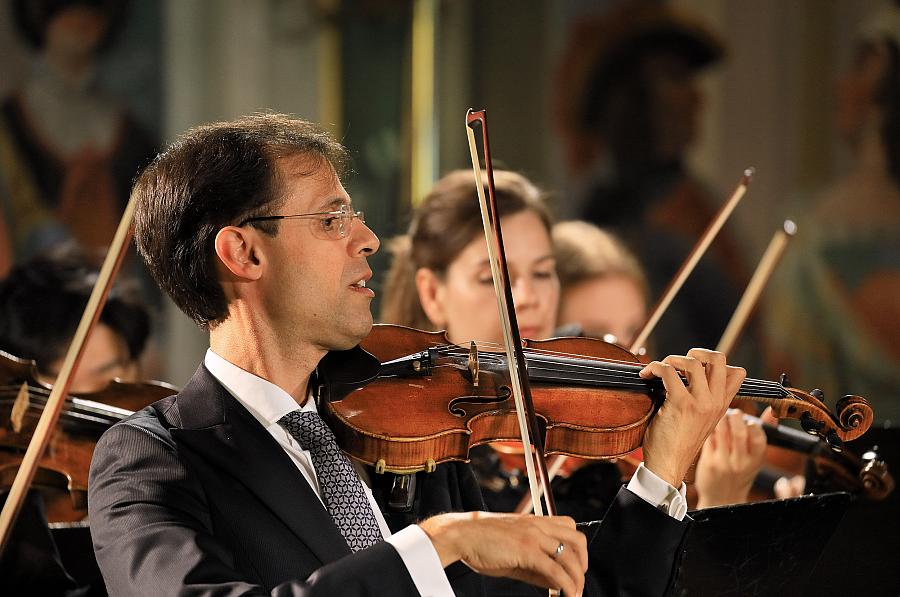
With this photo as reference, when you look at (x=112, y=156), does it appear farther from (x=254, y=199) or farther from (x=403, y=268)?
(x=254, y=199)

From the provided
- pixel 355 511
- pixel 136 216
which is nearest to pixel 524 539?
pixel 355 511

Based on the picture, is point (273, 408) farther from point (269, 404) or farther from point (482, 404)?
point (482, 404)

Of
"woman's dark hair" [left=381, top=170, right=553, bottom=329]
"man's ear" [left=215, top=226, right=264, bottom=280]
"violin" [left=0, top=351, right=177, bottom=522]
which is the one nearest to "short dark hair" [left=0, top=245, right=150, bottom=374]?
"violin" [left=0, top=351, right=177, bottom=522]

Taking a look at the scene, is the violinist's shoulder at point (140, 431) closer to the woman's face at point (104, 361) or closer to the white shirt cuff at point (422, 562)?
the white shirt cuff at point (422, 562)

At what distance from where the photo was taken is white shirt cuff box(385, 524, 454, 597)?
1.30 meters

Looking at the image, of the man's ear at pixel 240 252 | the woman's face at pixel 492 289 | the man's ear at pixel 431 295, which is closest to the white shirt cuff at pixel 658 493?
the man's ear at pixel 240 252

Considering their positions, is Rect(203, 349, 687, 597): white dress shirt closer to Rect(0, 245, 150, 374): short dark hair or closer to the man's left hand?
the man's left hand

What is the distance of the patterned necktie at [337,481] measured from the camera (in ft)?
5.12

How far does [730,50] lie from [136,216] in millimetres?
3985

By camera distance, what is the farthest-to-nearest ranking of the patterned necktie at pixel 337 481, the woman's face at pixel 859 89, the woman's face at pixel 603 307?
the woman's face at pixel 859 89 → the woman's face at pixel 603 307 → the patterned necktie at pixel 337 481

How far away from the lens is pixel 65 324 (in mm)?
2488

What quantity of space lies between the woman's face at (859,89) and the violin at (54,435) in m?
3.93

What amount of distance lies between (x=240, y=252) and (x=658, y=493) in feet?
2.24

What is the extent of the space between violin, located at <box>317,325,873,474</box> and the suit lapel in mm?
116
